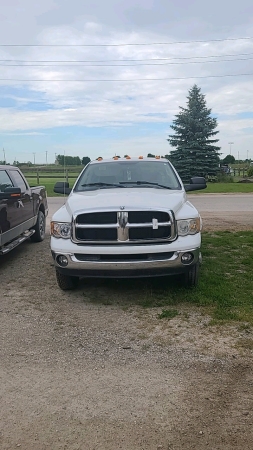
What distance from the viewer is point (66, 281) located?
18.0 feet

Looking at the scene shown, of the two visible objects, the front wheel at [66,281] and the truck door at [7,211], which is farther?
the truck door at [7,211]

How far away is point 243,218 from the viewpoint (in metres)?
12.7

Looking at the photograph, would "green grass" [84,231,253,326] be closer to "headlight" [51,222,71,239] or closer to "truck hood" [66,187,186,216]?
"headlight" [51,222,71,239]

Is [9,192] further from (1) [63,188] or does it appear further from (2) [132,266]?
(2) [132,266]

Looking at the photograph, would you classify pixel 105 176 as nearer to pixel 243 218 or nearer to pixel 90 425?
pixel 90 425

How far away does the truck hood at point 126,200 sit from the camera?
5.10m

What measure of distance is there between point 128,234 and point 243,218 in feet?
27.7

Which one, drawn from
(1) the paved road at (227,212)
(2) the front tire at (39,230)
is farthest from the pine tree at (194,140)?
(2) the front tire at (39,230)

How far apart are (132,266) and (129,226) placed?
0.48 m

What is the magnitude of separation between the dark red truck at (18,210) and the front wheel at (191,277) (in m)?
2.89

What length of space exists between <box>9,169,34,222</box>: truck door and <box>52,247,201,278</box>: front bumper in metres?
2.83

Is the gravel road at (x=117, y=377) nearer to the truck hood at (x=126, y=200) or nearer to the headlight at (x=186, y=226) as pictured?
the headlight at (x=186, y=226)

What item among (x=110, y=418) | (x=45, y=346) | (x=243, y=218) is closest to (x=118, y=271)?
(x=45, y=346)

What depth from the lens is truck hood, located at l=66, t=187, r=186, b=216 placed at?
16.7 ft
